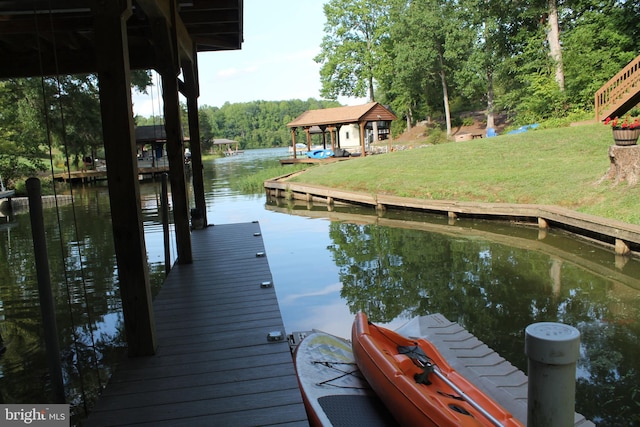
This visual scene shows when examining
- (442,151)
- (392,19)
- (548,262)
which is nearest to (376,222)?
(548,262)

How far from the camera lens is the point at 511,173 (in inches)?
574

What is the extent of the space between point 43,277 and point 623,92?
1766 centimetres

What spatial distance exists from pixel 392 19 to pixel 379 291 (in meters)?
37.2

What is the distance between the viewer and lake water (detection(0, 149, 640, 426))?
179 inches

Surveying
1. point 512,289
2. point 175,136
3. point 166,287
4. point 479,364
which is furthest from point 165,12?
point 512,289

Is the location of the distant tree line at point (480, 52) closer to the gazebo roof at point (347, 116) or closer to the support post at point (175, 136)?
the gazebo roof at point (347, 116)

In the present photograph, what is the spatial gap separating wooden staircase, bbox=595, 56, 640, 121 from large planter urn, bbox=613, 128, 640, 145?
19.5 feet

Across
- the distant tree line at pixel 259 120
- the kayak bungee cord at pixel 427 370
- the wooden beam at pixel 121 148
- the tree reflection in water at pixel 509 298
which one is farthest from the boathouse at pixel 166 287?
the distant tree line at pixel 259 120

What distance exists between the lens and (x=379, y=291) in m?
7.11

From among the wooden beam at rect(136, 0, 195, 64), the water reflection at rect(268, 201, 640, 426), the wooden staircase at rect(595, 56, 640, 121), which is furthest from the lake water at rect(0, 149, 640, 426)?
the wooden staircase at rect(595, 56, 640, 121)

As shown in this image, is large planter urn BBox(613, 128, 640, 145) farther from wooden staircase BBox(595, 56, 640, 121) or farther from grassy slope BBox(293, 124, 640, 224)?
wooden staircase BBox(595, 56, 640, 121)

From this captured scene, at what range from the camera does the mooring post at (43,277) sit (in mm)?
2779

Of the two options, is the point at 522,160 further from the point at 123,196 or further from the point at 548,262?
the point at 123,196

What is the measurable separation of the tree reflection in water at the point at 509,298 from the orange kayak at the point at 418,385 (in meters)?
1.28
